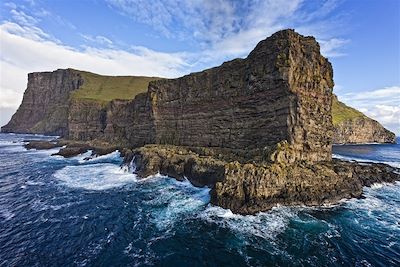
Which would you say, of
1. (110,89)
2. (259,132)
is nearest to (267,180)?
(259,132)

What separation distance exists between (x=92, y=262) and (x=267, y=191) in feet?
74.1

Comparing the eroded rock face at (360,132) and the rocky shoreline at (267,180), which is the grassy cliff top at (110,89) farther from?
the rocky shoreline at (267,180)

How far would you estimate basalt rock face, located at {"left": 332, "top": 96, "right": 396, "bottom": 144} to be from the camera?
522 ft

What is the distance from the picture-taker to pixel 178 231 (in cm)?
2819

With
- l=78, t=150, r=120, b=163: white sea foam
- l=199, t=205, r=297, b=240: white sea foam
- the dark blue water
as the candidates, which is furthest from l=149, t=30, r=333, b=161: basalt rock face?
l=78, t=150, r=120, b=163: white sea foam

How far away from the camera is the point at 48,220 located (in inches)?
1241

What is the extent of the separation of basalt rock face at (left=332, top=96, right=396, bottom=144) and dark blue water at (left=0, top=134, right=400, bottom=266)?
126 m

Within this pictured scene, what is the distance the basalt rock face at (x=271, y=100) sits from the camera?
46.5 m

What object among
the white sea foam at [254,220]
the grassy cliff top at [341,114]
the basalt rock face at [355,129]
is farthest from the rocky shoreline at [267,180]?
the grassy cliff top at [341,114]

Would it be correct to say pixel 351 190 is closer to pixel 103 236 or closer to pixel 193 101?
pixel 103 236

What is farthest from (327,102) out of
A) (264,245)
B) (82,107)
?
(82,107)

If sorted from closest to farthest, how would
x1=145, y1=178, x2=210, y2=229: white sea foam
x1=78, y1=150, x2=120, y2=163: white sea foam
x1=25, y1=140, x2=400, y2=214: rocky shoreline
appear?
x1=145, y1=178, x2=210, y2=229: white sea foam, x1=25, y1=140, x2=400, y2=214: rocky shoreline, x1=78, y1=150, x2=120, y2=163: white sea foam

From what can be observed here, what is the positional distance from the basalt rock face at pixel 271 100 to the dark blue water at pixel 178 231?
13.8m

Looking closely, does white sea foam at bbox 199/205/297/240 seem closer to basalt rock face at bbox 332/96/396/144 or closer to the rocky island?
the rocky island
